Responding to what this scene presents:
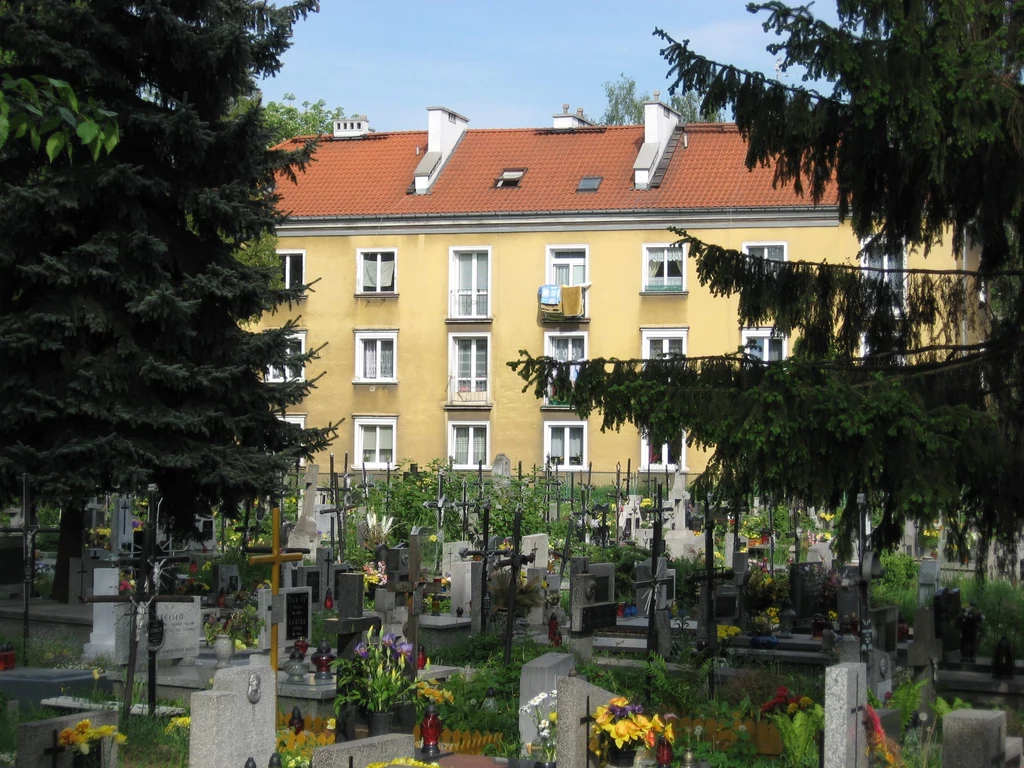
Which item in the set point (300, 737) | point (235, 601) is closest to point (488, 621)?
point (235, 601)

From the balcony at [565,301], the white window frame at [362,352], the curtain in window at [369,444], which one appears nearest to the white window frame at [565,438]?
the balcony at [565,301]

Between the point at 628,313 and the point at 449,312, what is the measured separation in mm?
5177

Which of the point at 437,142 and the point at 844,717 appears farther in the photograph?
the point at 437,142

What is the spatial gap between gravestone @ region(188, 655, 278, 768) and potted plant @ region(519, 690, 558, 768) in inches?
70.6

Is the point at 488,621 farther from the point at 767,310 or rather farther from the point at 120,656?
the point at 767,310

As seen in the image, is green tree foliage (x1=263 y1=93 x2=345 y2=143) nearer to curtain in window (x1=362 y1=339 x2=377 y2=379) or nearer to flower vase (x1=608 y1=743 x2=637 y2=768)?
curtain in window (x1=362 y1=339 x2=377 y2=379)

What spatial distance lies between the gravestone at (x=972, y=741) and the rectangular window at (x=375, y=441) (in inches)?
1240

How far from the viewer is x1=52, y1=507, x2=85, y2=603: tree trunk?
18984 mm

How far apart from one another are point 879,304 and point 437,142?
99.9 ft

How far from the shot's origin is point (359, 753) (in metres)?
7.89

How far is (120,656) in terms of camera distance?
14.2m

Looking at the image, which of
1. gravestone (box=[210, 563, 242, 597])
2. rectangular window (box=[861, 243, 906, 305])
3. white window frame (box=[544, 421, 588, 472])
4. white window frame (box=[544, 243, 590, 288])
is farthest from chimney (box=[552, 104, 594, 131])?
rectangular window (box=[861, 243, 906, 305])

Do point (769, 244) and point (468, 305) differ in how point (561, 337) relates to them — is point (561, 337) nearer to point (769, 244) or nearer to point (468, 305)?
point (468, 305)

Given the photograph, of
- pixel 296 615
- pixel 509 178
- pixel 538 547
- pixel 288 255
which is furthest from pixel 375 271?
pixel 296 615
